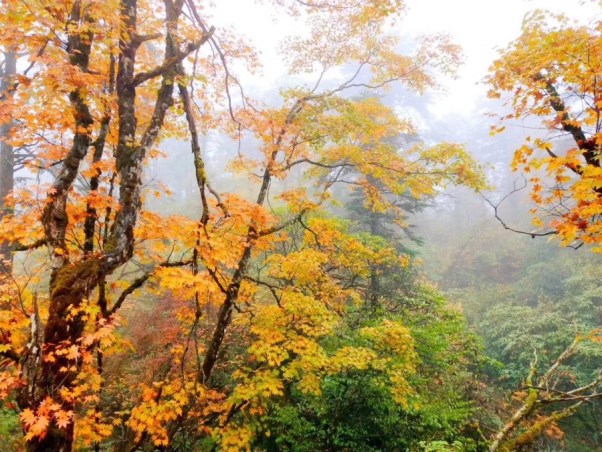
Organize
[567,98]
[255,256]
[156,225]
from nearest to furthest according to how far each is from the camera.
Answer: [567,98], [156,225], [255,256]

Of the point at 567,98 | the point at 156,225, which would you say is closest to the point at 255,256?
the point at 156,225

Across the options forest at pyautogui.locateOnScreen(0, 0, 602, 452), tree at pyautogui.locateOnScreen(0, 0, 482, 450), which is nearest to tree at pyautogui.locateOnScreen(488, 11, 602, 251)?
forest at pyautogui.locateOnScreen(0, 0, 602, 452)

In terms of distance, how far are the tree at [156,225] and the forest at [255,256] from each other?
0.05 m

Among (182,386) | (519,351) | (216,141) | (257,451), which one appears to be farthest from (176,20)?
(216,141)

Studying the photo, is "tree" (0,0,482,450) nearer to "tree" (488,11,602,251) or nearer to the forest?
the forest

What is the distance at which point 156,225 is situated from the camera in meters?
7.02

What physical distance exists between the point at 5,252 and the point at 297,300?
8.79 m

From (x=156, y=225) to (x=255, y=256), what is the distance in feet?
12.6

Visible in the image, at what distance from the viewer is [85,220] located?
654 cm

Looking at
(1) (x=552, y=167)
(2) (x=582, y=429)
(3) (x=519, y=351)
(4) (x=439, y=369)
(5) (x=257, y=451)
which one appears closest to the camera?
(1) (x=552, y=167)

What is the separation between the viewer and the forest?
212 inches

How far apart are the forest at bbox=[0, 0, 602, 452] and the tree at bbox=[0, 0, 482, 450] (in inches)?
1.9

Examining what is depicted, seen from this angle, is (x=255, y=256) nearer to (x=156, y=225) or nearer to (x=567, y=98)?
(x=156, y=225)

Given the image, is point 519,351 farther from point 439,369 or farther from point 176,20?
point 176,20
